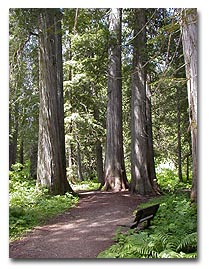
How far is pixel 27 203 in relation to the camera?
4.44 m

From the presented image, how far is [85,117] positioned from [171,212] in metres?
5.18

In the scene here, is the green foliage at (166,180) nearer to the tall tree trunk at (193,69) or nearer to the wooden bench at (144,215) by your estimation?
the wooden bench at (144,215)

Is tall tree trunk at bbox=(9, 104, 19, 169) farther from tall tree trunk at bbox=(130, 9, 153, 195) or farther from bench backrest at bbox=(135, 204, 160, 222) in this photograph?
tall tree trunk at bbox=(130, 9, 153, 195)

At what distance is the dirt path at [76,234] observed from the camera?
321 cm

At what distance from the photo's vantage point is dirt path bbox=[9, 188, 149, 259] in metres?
3.21

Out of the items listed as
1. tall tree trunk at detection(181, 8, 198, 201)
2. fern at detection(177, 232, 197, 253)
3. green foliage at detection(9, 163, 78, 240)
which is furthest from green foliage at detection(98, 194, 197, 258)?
green foliage at detection(9, 163, 78, 240)

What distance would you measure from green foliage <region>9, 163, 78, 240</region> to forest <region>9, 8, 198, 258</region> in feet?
0.05

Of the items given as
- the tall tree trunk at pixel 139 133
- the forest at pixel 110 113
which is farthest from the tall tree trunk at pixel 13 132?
the tall tree trunk at pixel 139 133

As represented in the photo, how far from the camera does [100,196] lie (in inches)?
230

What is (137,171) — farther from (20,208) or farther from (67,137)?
(20,208)
